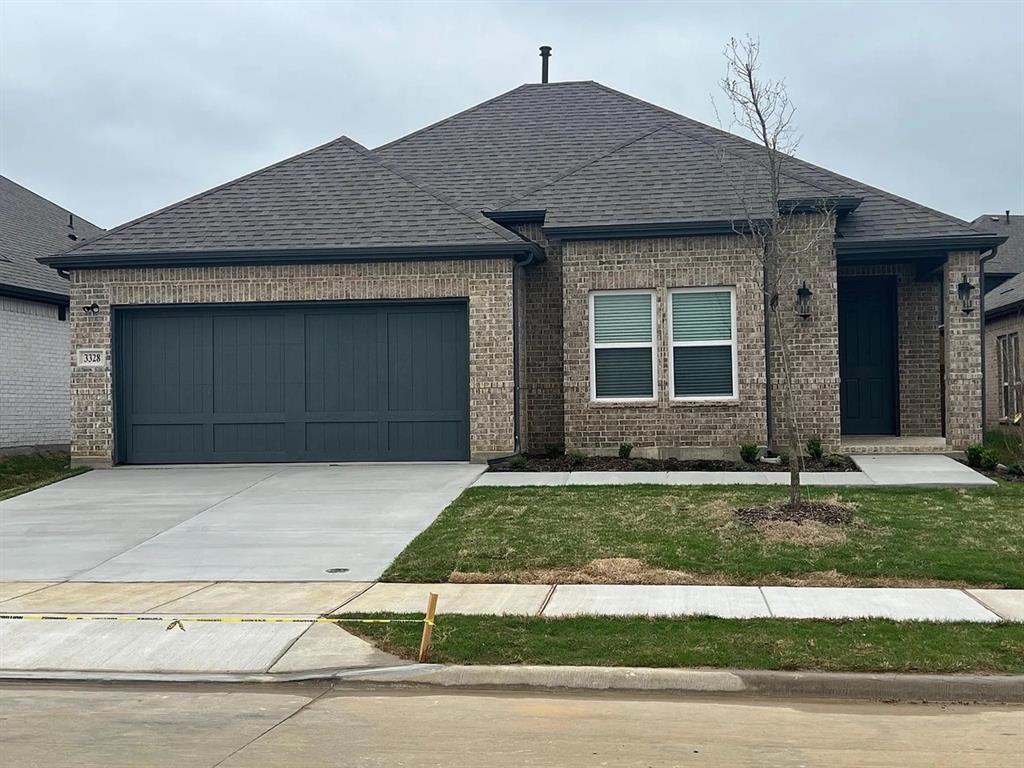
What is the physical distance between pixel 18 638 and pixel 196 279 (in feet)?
31.9

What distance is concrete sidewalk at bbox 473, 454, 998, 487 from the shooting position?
558 inches

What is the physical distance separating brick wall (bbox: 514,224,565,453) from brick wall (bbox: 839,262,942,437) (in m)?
5.18

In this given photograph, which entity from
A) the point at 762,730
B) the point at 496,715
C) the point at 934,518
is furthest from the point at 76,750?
the point at 934,518

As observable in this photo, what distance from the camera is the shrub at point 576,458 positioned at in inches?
637

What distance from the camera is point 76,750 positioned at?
589cm

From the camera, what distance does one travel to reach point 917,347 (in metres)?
18.8

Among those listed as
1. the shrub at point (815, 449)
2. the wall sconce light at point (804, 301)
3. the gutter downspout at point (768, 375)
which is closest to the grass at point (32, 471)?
the gutter downspout at point (768, 375)

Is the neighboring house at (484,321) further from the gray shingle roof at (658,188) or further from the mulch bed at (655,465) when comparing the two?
the mulch bed at (655,465)

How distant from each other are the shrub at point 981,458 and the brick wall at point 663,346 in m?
3.05

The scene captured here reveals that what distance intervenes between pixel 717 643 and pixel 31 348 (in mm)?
17989

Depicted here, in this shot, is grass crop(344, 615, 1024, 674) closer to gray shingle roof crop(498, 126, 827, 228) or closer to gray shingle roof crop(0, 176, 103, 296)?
gray shingle roof crop(498, 126, 827, 228)

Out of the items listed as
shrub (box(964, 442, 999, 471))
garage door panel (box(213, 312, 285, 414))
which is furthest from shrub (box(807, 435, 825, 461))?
garage door panel (box(213, 312, 285, 414))

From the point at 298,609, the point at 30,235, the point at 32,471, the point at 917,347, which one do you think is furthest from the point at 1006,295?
the point at 30,235

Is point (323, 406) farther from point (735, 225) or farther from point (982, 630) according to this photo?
point (982, 630)
